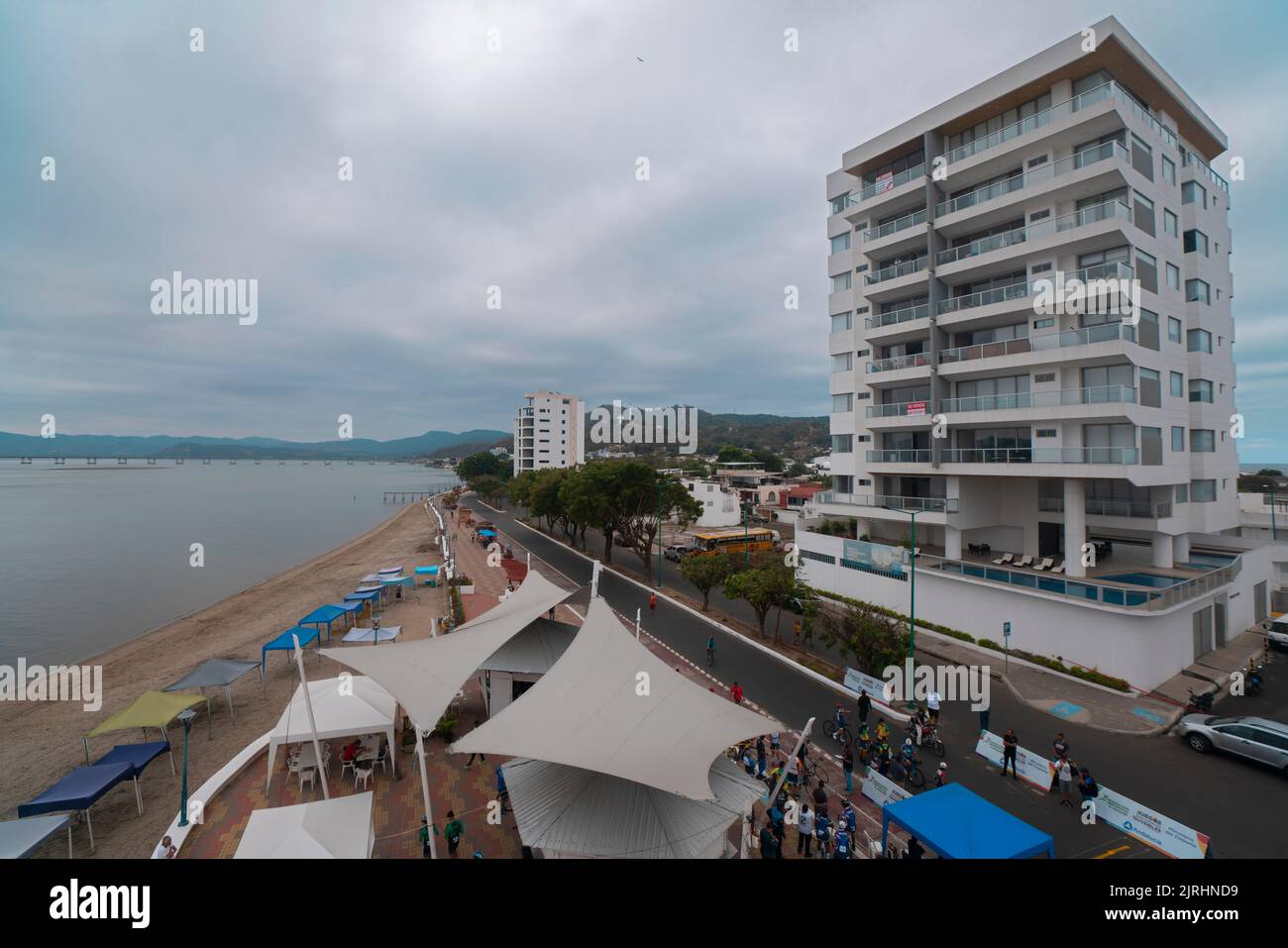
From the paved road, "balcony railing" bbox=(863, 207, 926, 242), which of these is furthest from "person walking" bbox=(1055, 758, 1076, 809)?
"balcony railing" bbox=(863, 207, 926, 242)

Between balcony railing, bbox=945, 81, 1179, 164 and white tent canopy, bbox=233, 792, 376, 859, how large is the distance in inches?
1304

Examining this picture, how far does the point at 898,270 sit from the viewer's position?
29.6 metres

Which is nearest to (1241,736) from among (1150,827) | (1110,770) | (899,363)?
(1110,770)

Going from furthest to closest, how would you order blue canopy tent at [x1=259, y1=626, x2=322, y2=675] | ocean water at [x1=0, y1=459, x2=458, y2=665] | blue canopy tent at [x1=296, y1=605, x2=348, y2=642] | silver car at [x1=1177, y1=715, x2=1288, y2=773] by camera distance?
ocean water at [x1=0, y1=459, x2=458, y2=665]
blue canopy tent at [x1=296, y1=605, x2=348, y2=642]
blue canopy tent at [x1=259, y1=626, x2=322, y2=675]
silver car at [x1=1177, y1=715, x2=1288, y2=773]

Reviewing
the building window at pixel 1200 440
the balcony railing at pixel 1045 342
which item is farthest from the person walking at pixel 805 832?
the building window at pixel 1200 440

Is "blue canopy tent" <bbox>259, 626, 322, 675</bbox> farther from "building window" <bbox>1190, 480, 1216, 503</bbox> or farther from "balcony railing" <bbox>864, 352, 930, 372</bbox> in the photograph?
"building window" <bbox>1190, 480, 1216, 503</bbox>

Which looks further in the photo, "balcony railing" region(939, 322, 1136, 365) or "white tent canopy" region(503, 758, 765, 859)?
"balcony railing" region(939, 322, 1136, 365)

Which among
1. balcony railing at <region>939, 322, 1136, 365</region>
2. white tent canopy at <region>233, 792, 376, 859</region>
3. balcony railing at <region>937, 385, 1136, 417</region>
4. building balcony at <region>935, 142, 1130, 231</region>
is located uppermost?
building balcony at <region>935, 142, 1130, 231</region>

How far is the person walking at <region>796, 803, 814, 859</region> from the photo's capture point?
10977mm

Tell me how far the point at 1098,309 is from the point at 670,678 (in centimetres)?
2361

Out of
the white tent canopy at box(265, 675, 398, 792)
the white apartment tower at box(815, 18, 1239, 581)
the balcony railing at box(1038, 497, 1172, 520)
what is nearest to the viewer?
the white tent canopy at box(265, 675, 398, 792)

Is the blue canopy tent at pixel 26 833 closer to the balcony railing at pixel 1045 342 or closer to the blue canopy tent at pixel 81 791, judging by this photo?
the blue canopy tent at pixel 81 791

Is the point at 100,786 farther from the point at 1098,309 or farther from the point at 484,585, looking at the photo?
the point at 1098,309
